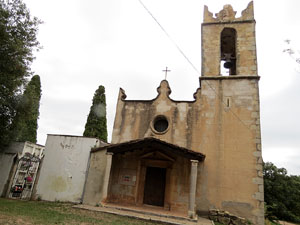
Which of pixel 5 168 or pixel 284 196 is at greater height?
pixel 284 196

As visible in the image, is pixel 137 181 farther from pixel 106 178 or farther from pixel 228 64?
pixel 228 64

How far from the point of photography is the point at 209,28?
11.4 meters

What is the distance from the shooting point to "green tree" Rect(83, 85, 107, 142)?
17594 millimetres

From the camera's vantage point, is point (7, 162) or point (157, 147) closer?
point (157, 147)

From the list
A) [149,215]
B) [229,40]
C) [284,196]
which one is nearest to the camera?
[149,215]

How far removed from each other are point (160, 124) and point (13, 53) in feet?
22.9

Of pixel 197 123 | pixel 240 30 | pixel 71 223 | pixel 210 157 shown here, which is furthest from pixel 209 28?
pixel 71 223

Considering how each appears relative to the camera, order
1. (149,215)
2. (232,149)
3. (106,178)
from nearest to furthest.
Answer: (149,215)
(106,178)
(232,149)

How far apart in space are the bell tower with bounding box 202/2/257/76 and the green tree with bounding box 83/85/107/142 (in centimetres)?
1075

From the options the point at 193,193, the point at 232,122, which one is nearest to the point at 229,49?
the point at 232,122

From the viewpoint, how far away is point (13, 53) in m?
7.79

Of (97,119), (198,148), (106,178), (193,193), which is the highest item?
(97,119)

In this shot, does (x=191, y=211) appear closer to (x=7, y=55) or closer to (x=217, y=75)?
(x=217, y=75)

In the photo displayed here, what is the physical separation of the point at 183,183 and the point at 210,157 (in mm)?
1662
